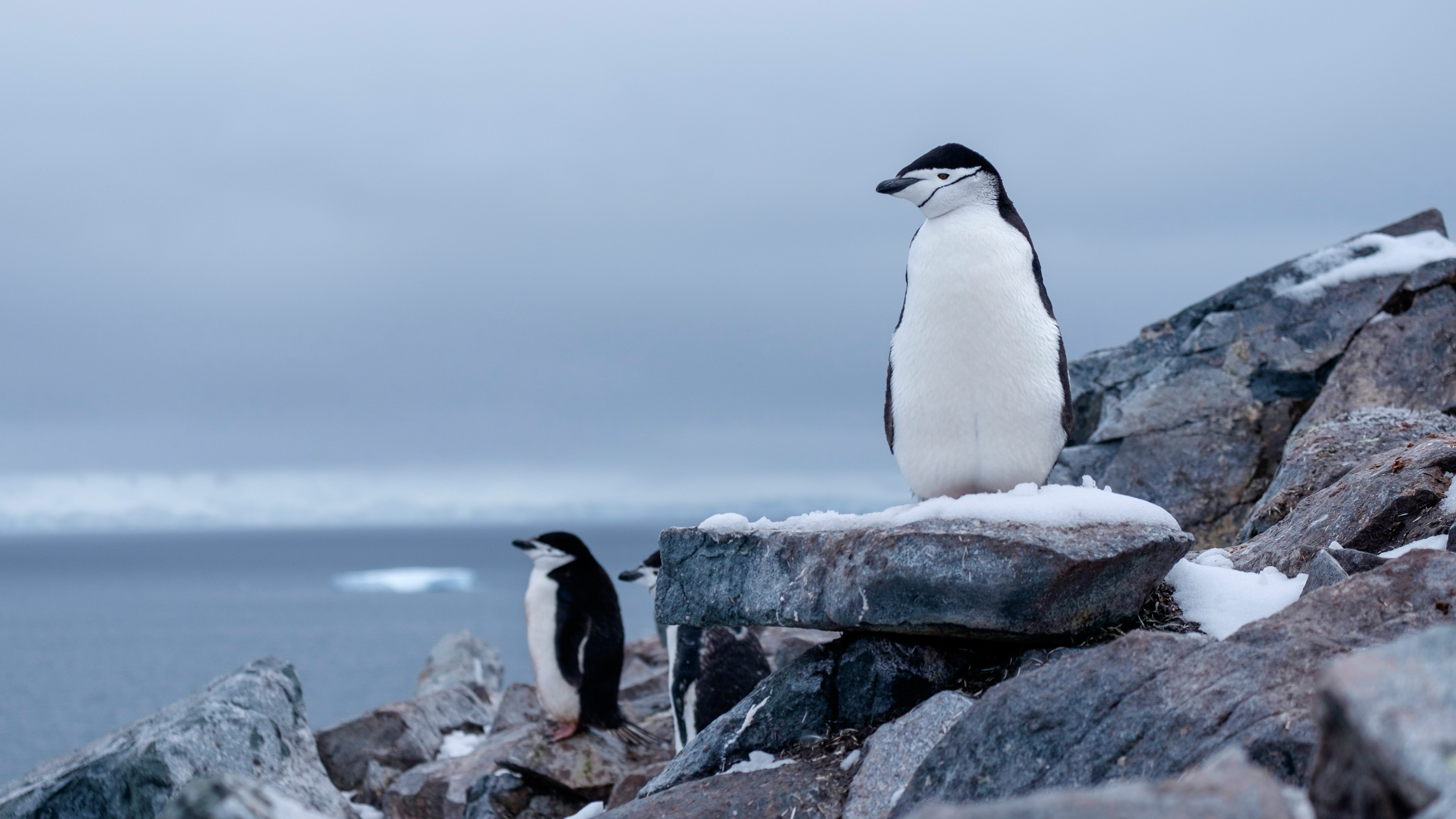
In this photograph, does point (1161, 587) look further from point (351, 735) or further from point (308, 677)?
point (308, 677)

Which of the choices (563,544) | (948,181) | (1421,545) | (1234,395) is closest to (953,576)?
(948,181)

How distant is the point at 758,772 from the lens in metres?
5.04

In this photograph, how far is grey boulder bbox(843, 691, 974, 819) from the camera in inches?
175

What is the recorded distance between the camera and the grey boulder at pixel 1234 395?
11055 millimetres

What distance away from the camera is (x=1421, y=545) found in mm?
5238

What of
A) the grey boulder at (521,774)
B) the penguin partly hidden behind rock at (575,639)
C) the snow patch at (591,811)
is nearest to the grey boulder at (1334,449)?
the snow patch at (591,811)

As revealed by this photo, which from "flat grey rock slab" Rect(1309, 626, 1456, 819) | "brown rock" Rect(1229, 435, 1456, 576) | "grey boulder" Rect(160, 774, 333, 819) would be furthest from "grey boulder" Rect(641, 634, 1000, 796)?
"grey boulder" Rect(160, 774, 333, 819)

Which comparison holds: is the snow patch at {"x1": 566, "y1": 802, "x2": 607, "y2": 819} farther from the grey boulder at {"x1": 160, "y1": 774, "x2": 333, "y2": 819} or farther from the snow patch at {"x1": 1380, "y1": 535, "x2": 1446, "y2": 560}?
the grey boulder at {"x1": 160, "y1": 774, "x2": 333, "y2": 819}

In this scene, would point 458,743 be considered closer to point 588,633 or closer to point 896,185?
point 588,633

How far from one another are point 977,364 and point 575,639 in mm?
6612

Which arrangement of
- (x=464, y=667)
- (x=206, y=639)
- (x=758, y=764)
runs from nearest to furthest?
(x=758, y=764) → (x=464, y=667) → (x=206, y=639)

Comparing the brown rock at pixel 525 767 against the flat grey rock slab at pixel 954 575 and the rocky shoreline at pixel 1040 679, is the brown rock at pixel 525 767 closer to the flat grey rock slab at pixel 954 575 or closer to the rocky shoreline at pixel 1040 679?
the rocky shoreline at pixel 1040 679

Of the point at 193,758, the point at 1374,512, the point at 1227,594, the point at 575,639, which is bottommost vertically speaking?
the point at 575,639

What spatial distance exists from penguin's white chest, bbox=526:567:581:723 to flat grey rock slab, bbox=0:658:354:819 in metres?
2.63
